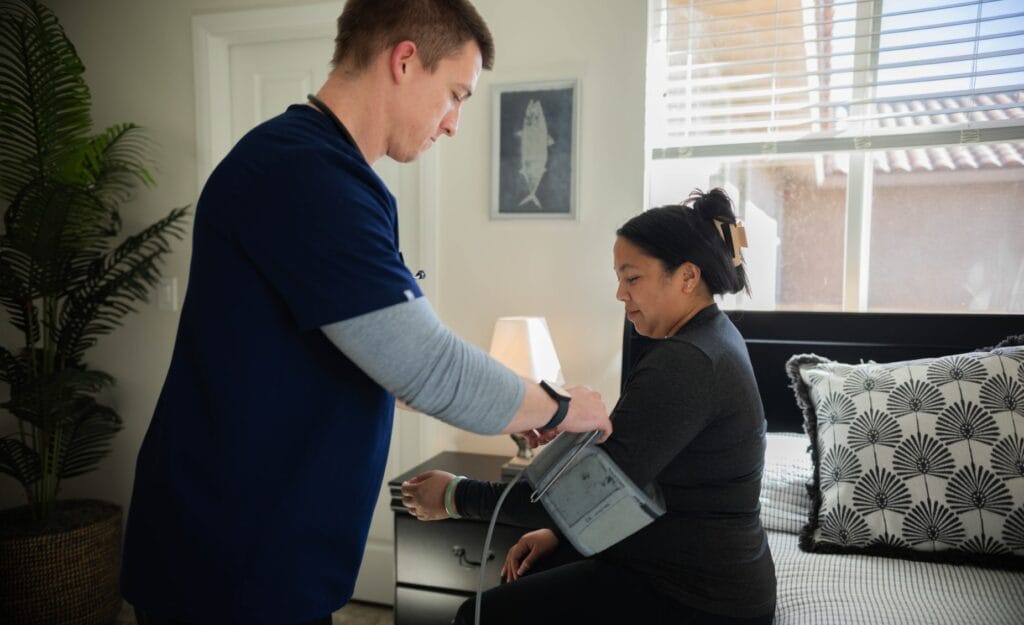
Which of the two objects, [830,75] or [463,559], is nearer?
Answer: [463,559]

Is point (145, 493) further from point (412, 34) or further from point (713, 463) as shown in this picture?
point (713, 463)

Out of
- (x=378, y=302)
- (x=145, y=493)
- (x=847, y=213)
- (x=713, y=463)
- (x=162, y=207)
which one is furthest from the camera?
(x=162, y=207)

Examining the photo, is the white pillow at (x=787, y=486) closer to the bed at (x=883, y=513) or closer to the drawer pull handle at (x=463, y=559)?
the bed at (x=883, y=513)

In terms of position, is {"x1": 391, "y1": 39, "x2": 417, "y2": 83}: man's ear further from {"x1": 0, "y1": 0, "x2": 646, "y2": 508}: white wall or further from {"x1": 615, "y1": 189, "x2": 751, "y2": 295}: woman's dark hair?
{"x1": 0, "y1": 0, "x2": 646, "y2": 508}: white wall

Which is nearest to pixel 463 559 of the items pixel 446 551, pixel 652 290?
pixel 446 551

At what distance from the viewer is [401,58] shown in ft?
2.96

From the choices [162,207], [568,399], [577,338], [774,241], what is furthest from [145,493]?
[162,207]

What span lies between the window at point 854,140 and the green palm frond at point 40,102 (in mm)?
1925

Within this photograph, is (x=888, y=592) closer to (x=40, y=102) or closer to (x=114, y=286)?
(x=114, y=286)

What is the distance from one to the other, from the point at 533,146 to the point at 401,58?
1.54m

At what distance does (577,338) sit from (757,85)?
1.00 meters

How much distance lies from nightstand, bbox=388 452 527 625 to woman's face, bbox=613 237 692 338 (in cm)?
78

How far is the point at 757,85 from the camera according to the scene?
233 cm

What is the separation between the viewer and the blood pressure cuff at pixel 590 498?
3.74 feet
